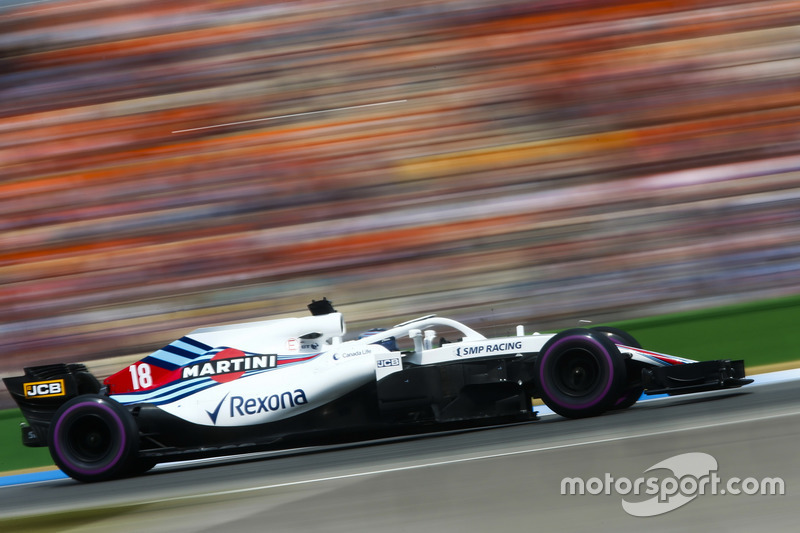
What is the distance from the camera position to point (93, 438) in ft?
22.2

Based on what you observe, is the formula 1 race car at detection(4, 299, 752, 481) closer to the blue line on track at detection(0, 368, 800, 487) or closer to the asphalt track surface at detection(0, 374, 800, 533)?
the asphalt track surface at detection(0, 374, 800, 533)

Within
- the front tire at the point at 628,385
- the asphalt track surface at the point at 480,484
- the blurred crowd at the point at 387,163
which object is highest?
the blurred crowd at the point at 387,163

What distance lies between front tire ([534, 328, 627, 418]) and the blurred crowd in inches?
128

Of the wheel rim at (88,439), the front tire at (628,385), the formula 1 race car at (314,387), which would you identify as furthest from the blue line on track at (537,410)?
the wheel rim at (88,439)

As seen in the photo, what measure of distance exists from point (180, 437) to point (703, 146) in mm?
6056

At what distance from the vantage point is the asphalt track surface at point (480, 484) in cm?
366

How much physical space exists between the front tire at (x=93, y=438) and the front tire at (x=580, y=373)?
2958 millimetres

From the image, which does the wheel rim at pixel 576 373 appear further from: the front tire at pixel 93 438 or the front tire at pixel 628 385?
the front tire at pixel 93 438

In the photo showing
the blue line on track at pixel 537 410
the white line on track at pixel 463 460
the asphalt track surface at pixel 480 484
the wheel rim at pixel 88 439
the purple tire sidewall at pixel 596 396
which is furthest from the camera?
the blue line on track at pixel 537 410

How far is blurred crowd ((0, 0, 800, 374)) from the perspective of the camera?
9.37 meters

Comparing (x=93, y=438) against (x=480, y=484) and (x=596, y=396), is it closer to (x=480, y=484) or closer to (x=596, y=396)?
(x=480, y=484)

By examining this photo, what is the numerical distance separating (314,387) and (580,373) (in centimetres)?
181

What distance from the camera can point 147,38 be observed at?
10281 mm

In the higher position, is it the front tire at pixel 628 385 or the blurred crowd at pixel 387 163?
the blurred crowd at pixel 387 163
